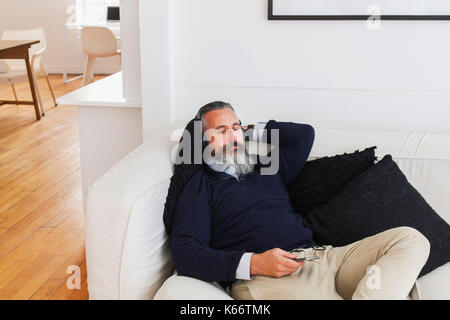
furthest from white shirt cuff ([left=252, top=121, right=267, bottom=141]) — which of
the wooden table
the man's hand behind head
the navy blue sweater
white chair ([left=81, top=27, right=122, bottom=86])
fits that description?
white chair ([left=81, top=27, right=122, bottom=86])

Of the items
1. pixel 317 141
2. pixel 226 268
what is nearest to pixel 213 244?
pixel 226 268

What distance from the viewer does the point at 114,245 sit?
161 centimetres

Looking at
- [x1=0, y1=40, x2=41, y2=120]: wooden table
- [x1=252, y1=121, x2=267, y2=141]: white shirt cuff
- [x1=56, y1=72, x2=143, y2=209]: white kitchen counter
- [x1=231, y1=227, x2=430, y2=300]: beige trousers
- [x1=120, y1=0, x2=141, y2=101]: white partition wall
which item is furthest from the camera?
[x1=0, y1=40, x2=41, y2=120]: wooden table

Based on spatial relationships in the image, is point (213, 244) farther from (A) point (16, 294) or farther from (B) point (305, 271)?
(A) point (16, 294)

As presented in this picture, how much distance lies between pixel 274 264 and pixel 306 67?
1.05 meters

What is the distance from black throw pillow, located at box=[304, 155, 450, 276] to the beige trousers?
13 cm

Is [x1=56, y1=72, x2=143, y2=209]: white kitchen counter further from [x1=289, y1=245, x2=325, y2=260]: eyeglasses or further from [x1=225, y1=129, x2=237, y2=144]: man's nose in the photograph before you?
[x1=289, y1=245, x2=325, y2=260]: eyeglasses

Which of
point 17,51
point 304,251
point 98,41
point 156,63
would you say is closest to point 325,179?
point 304,251

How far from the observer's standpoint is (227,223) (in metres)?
1.79

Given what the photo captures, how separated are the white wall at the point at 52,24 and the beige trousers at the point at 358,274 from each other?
6.11 m

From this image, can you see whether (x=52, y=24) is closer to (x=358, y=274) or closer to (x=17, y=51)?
(x=17, y=51)

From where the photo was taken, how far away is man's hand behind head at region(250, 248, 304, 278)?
5.08 feet

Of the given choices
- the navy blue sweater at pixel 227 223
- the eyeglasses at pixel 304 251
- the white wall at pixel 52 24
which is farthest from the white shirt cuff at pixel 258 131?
the white wall at pixel 52 24

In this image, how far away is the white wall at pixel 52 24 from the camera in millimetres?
7180
